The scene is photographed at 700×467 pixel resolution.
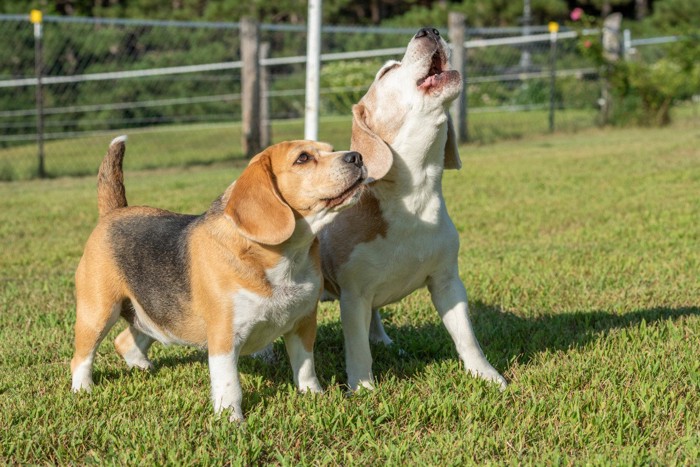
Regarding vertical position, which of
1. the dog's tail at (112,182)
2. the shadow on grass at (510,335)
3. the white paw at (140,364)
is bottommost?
the white paw at (140,364)

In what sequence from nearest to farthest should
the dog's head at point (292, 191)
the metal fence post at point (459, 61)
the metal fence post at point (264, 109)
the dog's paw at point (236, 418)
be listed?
1. the dog's head at point (292, 191)
2. the dog's paw at point (236, 418)
3. the metal fence post at point (264, 109)
4. the metal fence post at point (459, 61)

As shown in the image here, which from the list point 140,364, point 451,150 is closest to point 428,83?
point 451,150

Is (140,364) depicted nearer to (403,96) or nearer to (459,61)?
(403,96)

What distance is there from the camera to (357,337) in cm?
419

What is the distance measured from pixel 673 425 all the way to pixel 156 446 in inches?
78.2

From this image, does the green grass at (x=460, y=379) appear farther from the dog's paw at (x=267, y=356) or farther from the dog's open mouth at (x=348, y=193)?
the dog's open mouth at (x=348, y=193)

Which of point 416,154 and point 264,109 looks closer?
point 416,154

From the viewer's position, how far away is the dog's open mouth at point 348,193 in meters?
3.63

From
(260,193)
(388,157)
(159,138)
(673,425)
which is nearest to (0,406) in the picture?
(260,193)

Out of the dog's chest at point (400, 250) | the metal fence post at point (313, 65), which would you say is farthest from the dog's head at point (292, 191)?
the metal fence post at point (313, 65)

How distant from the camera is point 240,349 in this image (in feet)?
12.6

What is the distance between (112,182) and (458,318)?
188 centimetres

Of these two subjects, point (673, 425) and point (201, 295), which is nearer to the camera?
point (673, 425)

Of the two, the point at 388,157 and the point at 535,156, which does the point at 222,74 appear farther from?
the point at 388,157
